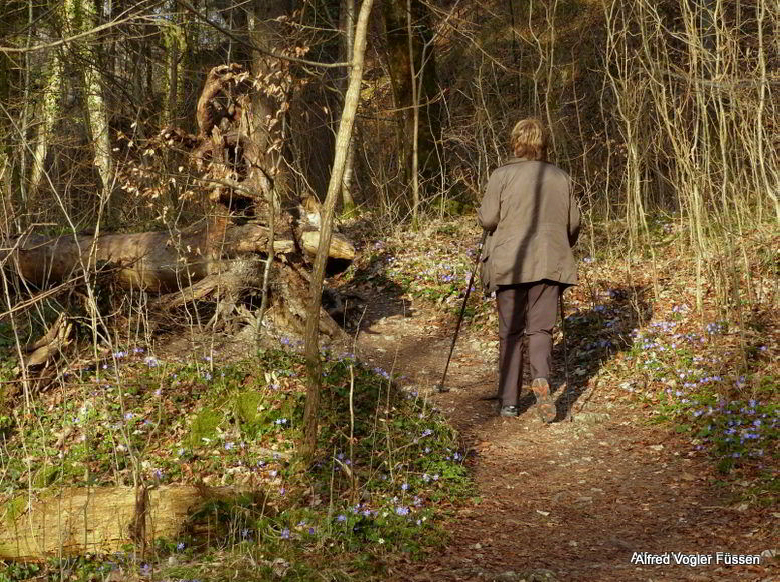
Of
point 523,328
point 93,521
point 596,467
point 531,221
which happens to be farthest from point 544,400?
point 93,521

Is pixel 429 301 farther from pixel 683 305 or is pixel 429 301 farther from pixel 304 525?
pixel 304 525

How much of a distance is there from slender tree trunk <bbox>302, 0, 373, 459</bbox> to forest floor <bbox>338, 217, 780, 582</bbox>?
1205mm

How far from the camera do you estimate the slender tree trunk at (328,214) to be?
15.6ft

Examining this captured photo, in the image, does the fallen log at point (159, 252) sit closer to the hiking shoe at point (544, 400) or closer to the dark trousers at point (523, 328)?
the dark trousers at point (523, 328)

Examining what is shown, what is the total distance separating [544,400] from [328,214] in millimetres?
2644

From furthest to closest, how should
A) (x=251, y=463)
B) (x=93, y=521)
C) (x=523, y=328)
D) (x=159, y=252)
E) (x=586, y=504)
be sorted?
(x=159, y=252) → (x=523, y=328) → (x=251, y=463) → (x=586, y=504) → (x=93, y=521)

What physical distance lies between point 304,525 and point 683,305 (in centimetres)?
526

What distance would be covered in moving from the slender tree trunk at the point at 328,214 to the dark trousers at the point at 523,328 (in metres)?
2.14

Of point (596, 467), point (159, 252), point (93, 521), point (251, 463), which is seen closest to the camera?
point (93, 521)

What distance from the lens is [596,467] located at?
562 centimetres

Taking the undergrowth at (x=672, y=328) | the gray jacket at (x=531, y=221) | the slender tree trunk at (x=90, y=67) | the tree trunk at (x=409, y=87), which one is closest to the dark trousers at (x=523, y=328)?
the gray jacket at (x=531, y=221)

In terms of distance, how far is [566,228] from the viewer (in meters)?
6.51

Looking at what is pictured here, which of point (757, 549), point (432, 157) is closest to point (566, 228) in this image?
point (757, 549)

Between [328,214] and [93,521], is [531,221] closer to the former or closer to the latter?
[328,214]
